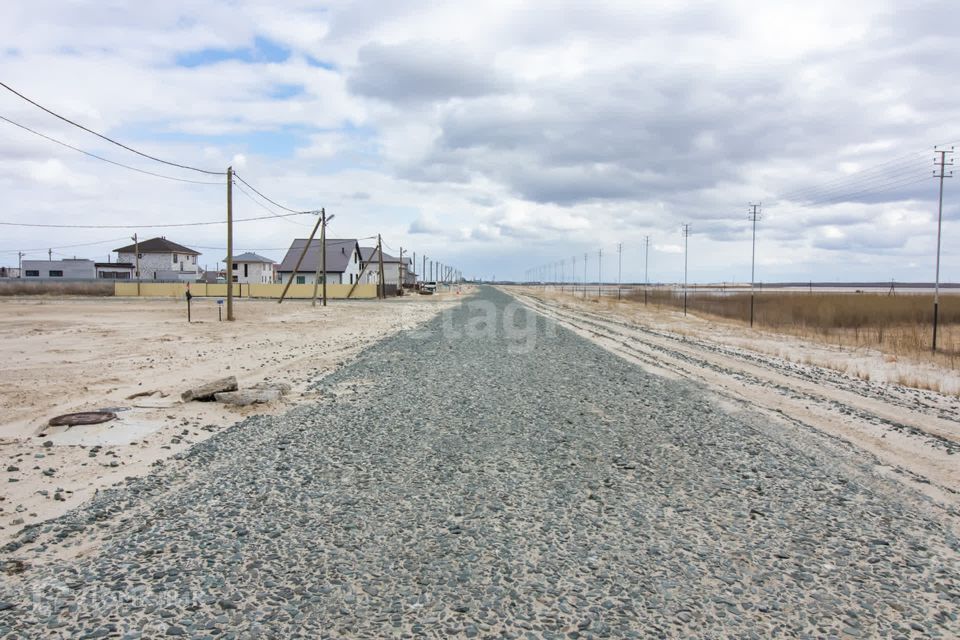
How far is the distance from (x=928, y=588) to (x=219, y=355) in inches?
714

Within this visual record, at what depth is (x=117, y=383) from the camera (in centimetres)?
1338

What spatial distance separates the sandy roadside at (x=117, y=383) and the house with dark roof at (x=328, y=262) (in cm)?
5095

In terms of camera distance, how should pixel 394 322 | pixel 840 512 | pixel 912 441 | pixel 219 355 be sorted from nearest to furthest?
1. pixel 840 512
2. pixel 912 441
3. pixel 219 355
4. pixel 394 322

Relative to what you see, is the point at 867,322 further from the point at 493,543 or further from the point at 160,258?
the point at 160,258

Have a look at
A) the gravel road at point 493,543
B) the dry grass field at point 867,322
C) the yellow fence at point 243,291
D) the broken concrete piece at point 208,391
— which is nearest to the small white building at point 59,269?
the yellow fence at point 243,291

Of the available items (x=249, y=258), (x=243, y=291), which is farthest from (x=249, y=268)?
(x=243, y=291)

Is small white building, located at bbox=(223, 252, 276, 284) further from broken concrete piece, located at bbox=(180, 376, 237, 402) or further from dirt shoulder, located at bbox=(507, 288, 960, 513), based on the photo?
broken concrete piece, located at bbox=(180, 376, 237, 402)

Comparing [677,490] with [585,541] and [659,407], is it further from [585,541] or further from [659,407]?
[659,407]

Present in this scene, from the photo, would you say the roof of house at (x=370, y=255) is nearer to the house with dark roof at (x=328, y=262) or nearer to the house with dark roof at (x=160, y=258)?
the house with dark roof at (x=328, y=262)

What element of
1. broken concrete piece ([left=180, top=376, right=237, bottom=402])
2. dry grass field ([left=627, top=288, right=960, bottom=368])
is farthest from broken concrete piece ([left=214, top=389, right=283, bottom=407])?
dry grass field ([left=627, top=288, right=960, bottom=368])

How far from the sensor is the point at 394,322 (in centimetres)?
3562

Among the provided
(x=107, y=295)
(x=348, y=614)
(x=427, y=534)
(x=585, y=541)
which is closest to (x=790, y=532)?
(x=585, y=541)

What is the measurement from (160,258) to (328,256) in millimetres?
27133

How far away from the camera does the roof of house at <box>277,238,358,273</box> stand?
269 feet
